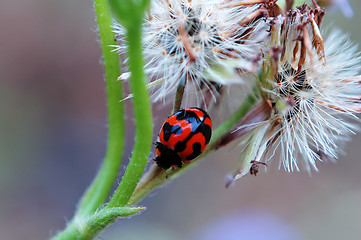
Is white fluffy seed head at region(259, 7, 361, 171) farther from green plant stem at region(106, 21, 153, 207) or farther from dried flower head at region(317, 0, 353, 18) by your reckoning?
green plant stem at region(106, 21, 153, 207)

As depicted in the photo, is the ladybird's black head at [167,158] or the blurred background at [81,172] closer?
the ladybird's black head at [167,158]

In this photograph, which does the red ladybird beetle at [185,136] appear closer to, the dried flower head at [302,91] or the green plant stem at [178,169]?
the green plant stem at [178,169]

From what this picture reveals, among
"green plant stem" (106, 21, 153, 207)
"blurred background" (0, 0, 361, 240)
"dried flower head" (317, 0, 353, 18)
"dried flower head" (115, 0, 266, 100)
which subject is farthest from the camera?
"blurred background" (0, 0, 361, 240)

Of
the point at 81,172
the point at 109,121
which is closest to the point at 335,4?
the point at 109,121

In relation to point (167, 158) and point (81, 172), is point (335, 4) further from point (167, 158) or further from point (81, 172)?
point (81, 172)

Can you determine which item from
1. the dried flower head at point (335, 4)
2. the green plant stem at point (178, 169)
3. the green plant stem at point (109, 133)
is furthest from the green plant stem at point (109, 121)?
the dried flower head at point (335, 4)

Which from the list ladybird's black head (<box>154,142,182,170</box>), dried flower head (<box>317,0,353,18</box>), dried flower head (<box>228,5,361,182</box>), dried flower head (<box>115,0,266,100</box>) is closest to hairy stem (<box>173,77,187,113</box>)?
dried flower head (<box>115,0,266,100</box>)
